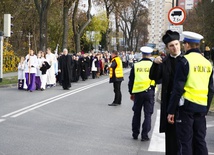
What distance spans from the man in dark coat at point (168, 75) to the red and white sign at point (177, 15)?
11386mm

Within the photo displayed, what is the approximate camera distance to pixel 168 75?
6.79 m

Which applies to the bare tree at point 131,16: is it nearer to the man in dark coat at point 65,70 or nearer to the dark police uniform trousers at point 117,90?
the man in dark coat at point 65,70

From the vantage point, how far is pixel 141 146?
27.8ft

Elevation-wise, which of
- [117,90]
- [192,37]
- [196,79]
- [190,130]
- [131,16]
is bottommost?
[117,90]

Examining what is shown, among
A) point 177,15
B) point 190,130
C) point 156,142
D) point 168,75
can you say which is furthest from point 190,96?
point 177,15

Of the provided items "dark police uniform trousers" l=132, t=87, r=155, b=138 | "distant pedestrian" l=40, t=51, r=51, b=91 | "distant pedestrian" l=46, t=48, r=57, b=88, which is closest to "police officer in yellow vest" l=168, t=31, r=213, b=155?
"dark police uniform trousers" l=132, t=87, r=155, b=138

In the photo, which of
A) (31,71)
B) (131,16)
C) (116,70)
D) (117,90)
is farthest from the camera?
(131,16)

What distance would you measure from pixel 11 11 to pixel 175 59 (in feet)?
128

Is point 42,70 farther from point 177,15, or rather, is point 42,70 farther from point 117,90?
point 117,90

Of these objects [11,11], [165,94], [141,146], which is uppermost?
[11,11]

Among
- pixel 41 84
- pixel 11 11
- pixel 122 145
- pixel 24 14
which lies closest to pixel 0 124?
pixel 122 145

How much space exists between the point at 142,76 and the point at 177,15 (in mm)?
9404

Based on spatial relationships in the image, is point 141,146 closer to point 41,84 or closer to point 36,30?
point 41,84

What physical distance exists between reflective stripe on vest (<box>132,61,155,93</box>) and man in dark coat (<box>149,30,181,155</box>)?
2.21 metres
